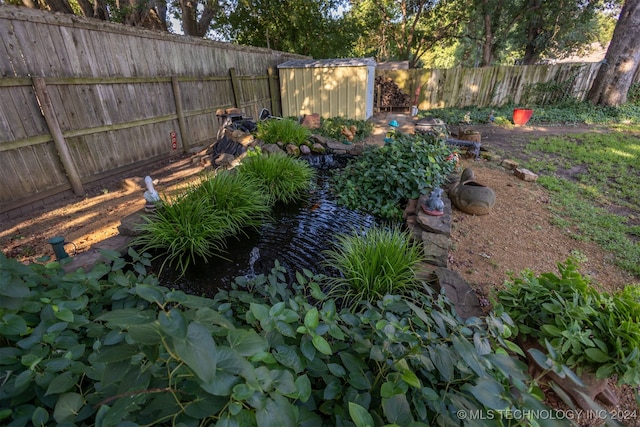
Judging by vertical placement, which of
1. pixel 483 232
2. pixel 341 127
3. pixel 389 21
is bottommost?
pixel 483 232

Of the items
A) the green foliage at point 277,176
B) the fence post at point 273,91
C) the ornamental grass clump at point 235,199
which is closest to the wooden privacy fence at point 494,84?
the fence post at point 273,91

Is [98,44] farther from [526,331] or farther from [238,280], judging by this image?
[526,331]

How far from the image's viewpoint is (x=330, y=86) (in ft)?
25.6

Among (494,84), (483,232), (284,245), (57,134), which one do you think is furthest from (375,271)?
(494,84)

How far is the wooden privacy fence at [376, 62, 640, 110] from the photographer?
9.88 m

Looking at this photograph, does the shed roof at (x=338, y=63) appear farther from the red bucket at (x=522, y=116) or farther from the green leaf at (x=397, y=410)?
the green leaf at (x=397, y=410)

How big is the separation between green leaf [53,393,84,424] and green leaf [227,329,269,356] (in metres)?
0.33

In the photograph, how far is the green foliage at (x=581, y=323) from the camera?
3.81 ft

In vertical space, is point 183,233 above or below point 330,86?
below

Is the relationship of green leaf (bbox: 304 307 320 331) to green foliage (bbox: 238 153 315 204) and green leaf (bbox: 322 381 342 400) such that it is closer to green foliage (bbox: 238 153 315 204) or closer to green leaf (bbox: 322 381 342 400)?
green leaf (bbox: 322 381 342 400)

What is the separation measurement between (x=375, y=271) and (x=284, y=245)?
107 centimetres

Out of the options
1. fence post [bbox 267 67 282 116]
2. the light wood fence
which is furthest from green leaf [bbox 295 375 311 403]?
the light wood fence

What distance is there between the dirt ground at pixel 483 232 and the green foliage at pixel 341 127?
3009 millimetres

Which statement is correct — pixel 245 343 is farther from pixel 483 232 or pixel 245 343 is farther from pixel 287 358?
pixel 483 232
